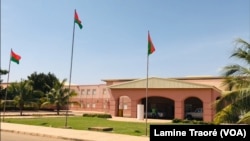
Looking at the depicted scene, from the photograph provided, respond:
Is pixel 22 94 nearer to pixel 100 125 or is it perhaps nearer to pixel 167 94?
pixel 100 125

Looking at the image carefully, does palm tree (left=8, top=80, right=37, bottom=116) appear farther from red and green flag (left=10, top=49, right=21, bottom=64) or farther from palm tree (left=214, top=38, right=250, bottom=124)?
palm tree (left=214, top=38, right=250, bottom=124)

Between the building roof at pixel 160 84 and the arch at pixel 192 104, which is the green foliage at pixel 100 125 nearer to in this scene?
the building roof at pixel 160 84

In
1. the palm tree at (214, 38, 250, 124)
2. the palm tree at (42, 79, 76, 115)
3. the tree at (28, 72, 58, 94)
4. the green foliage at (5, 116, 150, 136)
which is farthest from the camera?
the tree at (28, 72, 58, 94)

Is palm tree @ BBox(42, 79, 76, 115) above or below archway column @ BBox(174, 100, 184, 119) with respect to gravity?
above

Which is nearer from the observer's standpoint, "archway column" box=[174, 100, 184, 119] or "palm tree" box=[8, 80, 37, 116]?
"archway column" box=[174, 100, 184, 119]

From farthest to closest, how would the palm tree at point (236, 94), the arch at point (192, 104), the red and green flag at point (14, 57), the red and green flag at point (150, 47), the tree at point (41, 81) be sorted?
the tree at point (41, 81) < the arch at point (192, 104) < the red and green flag at point (14, 57) < the red and green flag at point (150, 47) < the palm tree at point (236, 94)

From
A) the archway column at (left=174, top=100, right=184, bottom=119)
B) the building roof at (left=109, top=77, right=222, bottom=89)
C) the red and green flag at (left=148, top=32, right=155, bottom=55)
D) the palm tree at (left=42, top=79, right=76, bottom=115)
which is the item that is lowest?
the archway column at (left=174, top=100, right=184, bottom=119)

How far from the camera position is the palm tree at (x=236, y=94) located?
13547mm

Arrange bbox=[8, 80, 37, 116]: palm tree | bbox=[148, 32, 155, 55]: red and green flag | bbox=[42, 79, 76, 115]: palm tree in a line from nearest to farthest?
bbox=[148, 32, 155, 55]: red and green flag, bbox=[8, 80, 37, 116]: palm tree, bbox=[42, 79, 76, 115]: palm tree

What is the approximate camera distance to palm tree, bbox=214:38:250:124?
13.5 metres

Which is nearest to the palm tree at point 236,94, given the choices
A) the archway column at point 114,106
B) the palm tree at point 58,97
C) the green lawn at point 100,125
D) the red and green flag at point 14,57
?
the green lawn at point 100,125

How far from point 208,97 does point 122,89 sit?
11920 millimetres

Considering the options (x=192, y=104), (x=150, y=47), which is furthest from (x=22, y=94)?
(x=150, y=47)

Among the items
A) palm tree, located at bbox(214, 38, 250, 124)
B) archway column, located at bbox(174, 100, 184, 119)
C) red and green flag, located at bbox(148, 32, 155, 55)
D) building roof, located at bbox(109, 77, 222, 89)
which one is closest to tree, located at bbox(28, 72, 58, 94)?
building roof, located at bbox(109, 77, 222, 89)
